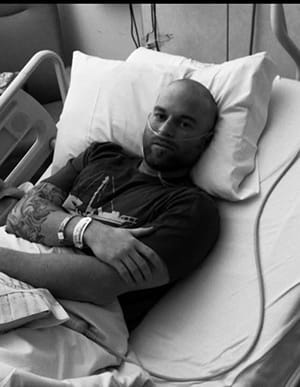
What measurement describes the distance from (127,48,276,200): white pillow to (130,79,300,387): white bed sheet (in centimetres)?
5

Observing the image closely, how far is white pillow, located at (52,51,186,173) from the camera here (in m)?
1.71

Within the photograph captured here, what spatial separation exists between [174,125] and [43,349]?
0.73m

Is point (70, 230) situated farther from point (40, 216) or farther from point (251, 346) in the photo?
point (251, 346)

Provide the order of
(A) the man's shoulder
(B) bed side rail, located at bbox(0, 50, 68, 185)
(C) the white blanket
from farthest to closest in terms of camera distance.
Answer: (B) bed side rail, located at bbox(0, 50, 68, 185), (A) the man's shoulder, (C) the white blanket

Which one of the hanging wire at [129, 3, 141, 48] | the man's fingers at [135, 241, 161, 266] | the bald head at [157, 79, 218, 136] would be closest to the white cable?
the man's fingers at [135, 241, 161, 266]

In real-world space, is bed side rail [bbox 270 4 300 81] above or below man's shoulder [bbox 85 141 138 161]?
above

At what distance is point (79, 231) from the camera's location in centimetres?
133

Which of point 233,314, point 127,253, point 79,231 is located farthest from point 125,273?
point 233,314

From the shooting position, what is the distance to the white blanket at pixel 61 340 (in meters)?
1.04

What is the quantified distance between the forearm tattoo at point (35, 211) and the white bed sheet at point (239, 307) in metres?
0.41

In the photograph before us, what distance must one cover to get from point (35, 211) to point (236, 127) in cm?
65

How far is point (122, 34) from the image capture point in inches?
110

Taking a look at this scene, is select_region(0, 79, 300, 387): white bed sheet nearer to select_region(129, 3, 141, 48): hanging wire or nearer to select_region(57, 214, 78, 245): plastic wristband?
select_region(57, 214, 78, 245): plastic wristband

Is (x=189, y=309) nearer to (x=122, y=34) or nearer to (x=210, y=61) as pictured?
(x=210, y=61)
